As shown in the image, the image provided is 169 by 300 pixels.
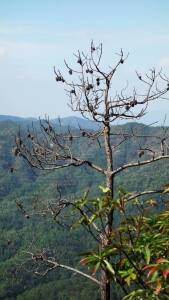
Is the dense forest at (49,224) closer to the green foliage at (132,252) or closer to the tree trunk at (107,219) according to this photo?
the tree trunk at (107,219)

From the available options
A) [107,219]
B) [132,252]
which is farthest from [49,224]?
[132,252]

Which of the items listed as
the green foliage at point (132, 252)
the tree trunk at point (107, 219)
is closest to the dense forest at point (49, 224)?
the tree trunk at point (107, 219)

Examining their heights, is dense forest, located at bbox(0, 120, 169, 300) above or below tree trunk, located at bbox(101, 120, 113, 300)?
below

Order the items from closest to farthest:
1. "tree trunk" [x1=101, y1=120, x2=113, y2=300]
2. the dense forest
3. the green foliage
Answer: the green foliage
"tree trunk" [x1=101, y1=120, x2=113, y2=300]
the dense forest

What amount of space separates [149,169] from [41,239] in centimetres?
4912

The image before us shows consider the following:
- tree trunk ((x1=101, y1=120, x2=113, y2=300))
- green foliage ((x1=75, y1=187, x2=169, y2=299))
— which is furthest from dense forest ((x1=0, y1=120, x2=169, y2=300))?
green foliage ((x1=75, y1=187, x2=169, y2=299))

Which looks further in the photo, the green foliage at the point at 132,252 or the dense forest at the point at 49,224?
the dense forest at the point at 49,224

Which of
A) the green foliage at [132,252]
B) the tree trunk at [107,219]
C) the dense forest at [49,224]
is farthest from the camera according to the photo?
the dense forest at [49,224]

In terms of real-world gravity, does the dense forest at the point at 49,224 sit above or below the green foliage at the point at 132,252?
below

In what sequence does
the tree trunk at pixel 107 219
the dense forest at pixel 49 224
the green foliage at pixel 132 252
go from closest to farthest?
the green foliage at pixel 132 252 → the tree trunk at pixel 107 219 → the dense forest at pixel 49 224

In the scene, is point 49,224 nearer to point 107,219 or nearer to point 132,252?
point 107,219

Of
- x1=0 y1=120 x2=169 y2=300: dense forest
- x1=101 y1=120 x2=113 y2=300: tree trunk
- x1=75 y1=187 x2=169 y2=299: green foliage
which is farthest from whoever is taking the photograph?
x1=0 y1=120 x2=169 y2=300: dense forest

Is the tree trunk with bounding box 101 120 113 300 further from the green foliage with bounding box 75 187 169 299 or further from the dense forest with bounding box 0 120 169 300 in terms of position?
the dense forest with bounding box 0 120 169 300

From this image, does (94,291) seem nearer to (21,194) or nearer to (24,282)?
(24,282)
